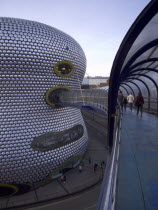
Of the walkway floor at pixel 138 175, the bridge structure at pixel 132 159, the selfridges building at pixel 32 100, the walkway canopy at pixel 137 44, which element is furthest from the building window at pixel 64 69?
the walkway floor at pixel 138 175

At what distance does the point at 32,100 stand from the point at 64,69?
14.7 feet

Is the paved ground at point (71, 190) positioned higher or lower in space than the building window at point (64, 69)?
lower

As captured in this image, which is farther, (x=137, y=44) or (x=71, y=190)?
(x=71, y=190)

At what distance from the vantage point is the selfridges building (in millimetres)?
15117

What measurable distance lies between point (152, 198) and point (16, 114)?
14.4 m

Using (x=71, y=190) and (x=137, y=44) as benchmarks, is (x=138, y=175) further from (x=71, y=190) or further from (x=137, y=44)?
(x=71, y=190)

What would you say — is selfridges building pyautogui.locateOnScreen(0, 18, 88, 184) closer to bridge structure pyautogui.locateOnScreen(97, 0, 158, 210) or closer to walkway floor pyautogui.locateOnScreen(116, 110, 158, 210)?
bridge structure pyautogui.locateOnScreen(97, 0, 158, 210)

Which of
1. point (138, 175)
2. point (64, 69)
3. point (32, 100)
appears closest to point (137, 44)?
point (138, 175)

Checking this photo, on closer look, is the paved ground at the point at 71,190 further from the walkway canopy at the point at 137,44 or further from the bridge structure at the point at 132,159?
the bridge structure at the point at 132,159

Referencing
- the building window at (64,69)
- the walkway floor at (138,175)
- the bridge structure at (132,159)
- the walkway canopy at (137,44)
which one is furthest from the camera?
the building window at (64,69)

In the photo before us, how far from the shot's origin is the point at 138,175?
3574 millimetres

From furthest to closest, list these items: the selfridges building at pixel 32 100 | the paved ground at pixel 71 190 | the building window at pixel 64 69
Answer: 1. the building window at pixel 64 69
2. the selfridges building at pixel 32 100
3. the paved ground at pixel 71 190

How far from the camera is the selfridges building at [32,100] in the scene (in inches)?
595

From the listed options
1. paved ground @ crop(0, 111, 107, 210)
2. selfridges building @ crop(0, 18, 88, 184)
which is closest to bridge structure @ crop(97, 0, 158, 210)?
paved ground @ crop(0, 111, 107, 210)
